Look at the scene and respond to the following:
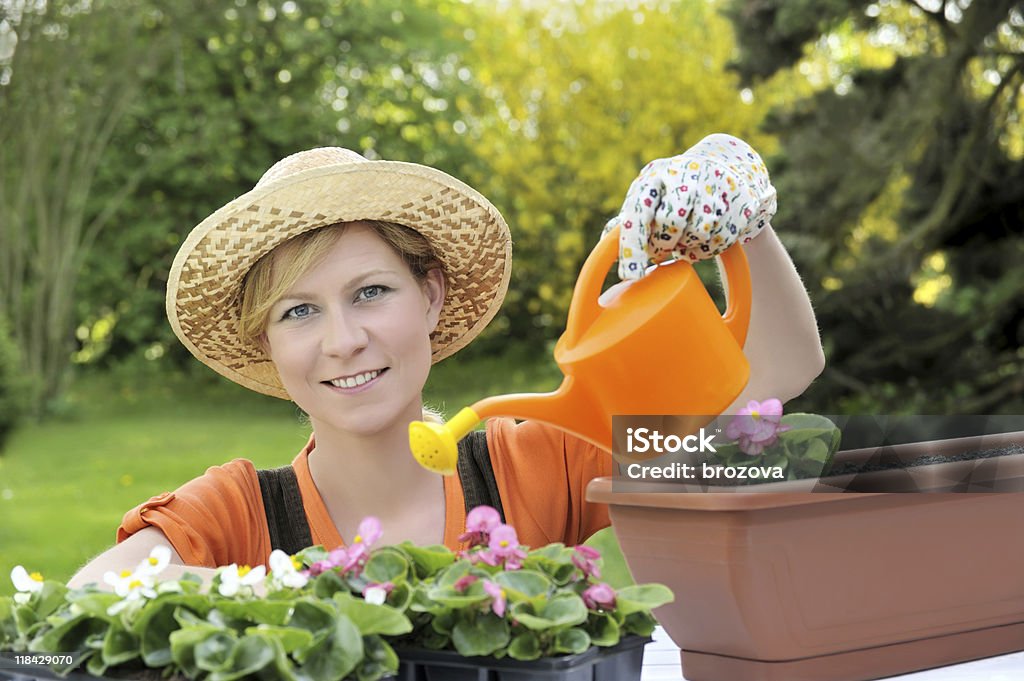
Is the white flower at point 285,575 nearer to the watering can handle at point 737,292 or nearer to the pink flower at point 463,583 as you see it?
the pink flower at point 463,583

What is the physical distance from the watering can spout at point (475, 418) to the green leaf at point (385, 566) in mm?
75

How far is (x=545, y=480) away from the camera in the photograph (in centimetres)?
138

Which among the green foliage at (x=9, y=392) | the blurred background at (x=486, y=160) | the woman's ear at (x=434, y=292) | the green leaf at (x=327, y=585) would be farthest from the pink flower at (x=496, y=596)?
the green foliage at (x=9, y=392)

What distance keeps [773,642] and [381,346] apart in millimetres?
511

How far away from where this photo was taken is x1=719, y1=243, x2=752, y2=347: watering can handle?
97 cm

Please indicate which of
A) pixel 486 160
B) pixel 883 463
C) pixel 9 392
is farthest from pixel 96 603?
pixel 486 160

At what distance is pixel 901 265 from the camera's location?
231 inches

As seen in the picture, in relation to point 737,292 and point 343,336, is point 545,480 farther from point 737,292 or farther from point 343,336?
point 737,292

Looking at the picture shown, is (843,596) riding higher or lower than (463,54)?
lower

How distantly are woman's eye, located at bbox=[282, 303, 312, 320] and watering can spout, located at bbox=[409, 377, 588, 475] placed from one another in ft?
1.14

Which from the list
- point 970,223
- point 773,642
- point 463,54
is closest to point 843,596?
point 773,642

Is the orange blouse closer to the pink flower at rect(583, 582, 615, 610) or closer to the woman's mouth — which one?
the woman's mouth

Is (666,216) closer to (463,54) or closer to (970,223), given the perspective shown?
(970,223)

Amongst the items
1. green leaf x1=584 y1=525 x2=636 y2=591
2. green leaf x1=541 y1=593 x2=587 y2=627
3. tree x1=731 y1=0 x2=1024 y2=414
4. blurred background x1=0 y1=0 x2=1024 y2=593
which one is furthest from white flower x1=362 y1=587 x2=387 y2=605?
tree x1=731 y1=0 x2=1024 y2=414
